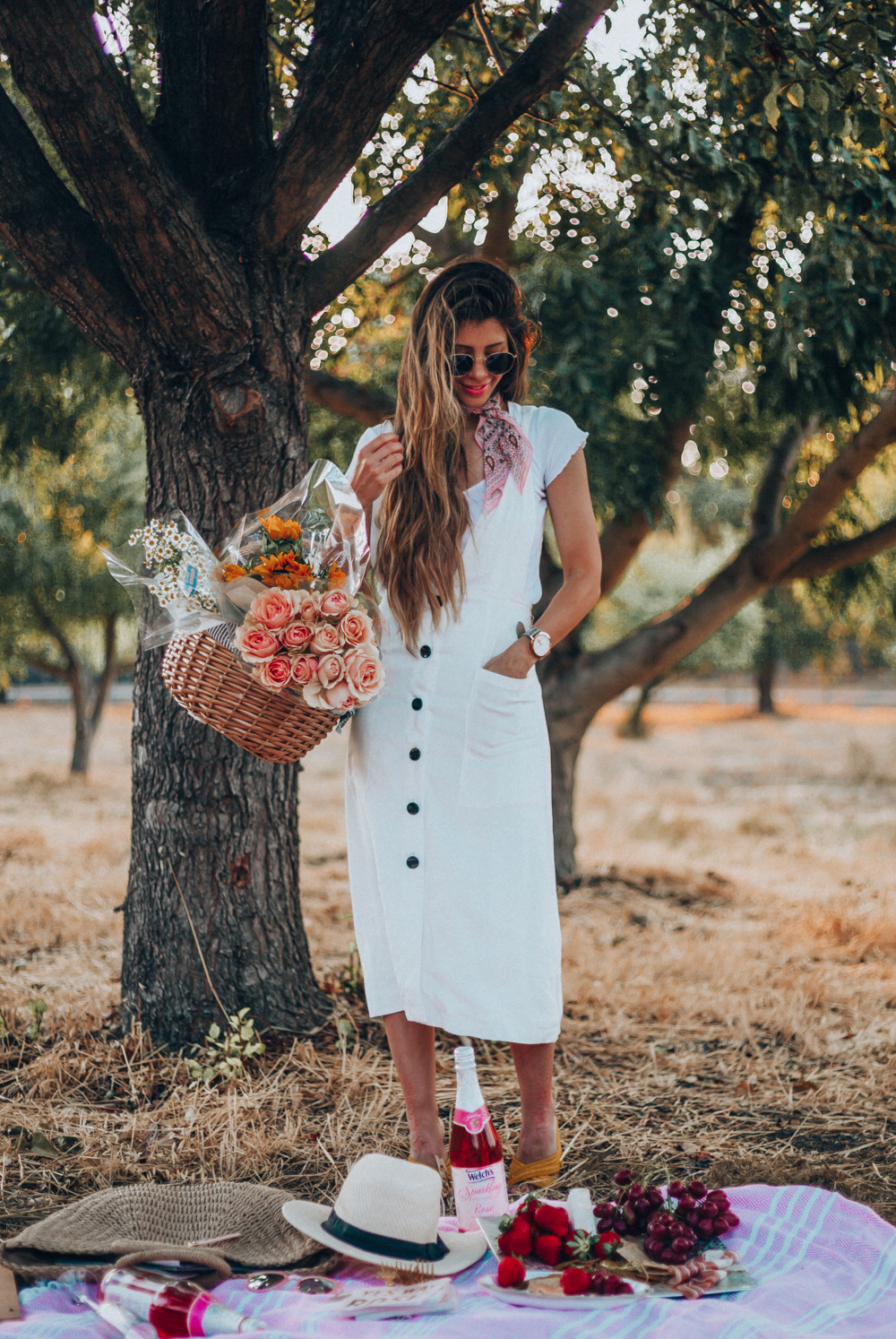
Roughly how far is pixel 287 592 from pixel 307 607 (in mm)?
63

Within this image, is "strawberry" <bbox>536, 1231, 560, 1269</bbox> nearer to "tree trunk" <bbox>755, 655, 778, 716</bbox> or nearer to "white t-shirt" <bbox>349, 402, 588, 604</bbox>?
"white t-shirt" <bbox>349, 402, 588, 604</bbox>

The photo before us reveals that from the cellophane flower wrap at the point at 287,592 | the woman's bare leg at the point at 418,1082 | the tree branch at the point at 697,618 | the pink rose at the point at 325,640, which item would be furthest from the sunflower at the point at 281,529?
the tree branch at the point at 697,618

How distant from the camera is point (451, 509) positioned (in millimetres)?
2686

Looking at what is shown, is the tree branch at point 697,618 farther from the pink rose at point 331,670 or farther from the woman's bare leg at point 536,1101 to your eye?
the pink rose at point 331,670

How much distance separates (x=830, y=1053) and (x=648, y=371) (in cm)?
309

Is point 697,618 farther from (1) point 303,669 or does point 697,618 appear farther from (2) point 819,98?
(1) point 303,669

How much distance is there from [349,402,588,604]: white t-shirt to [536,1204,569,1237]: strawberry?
4.68 ft

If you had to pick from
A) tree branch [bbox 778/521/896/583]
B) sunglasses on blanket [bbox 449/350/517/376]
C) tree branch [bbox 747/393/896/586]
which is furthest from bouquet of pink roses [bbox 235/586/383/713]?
tree branch [bbox 778/521/896/583]

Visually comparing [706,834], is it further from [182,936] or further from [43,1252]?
[43,1252]

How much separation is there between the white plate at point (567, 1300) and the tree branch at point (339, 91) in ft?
10.3

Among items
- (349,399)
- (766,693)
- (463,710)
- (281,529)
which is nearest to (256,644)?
(281,529)

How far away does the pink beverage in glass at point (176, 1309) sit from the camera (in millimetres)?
2041

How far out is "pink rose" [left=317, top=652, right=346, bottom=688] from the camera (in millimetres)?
2508

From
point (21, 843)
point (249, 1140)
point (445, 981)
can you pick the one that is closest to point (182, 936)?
point (249, 1140)
